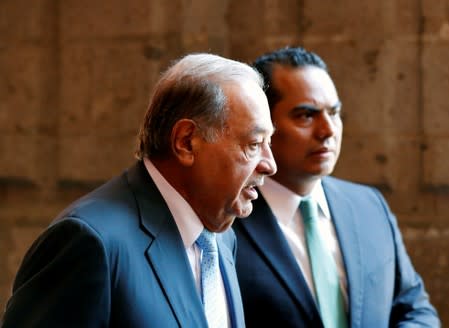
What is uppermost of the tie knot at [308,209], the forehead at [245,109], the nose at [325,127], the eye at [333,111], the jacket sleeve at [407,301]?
the forehead at [245,109]

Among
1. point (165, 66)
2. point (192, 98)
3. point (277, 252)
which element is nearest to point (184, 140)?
point (192, 98)

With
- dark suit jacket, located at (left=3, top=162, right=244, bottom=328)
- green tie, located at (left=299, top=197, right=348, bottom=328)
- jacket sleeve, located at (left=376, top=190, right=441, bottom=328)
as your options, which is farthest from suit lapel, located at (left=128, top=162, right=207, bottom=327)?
jacket sleeve, located at (left=376, top=190, right=441, bottom=328)

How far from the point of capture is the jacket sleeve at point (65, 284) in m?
1.61

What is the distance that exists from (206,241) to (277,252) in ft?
1.73

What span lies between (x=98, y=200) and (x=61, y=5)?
2.49 metres

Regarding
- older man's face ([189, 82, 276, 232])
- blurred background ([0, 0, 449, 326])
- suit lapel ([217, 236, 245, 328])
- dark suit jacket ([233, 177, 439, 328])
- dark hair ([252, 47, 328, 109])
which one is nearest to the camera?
older man's face ([189, 82, 276, 232])

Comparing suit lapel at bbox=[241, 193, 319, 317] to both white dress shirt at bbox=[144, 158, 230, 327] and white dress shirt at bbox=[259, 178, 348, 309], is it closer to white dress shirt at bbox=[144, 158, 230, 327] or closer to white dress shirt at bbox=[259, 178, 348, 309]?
white dress shirt at bbox=[259, 178, 348, 309]

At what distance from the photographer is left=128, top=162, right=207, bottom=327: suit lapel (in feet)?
5.71

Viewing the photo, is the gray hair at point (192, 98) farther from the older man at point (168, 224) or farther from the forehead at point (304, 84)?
the forehead at point (304, 84)

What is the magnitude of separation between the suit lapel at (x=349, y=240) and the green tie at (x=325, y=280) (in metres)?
0.04

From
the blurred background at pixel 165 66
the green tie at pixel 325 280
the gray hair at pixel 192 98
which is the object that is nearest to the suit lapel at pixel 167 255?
the gray hair at pixel 192 98

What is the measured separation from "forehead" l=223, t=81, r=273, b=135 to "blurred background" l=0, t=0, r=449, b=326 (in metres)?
1.75

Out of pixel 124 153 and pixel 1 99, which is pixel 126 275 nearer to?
pixel 124 153

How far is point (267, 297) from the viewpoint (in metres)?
2.34
